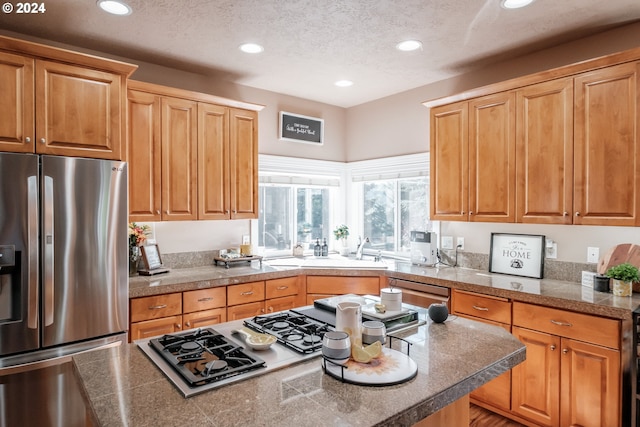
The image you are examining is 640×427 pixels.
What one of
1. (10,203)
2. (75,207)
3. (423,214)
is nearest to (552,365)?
(423,214)

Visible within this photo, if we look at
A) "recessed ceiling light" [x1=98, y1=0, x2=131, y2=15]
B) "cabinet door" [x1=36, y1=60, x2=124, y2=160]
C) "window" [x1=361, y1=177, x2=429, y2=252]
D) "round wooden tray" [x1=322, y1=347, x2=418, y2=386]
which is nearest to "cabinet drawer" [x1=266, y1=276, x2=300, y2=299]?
"window" [x1=361, y1=177, x2=429, y2=252]

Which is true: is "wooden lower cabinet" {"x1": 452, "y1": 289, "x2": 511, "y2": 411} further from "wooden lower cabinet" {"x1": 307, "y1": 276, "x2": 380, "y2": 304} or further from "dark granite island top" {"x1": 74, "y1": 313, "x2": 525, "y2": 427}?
"dark granite island top" {"x1": 74, "y1": 313, "x2": 525, "y2": 427}

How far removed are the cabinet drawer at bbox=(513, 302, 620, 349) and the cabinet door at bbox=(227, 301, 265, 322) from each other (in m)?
1.87

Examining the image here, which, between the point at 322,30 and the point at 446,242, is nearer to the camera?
the point at 322,30

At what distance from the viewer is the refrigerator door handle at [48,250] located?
2.14 meters

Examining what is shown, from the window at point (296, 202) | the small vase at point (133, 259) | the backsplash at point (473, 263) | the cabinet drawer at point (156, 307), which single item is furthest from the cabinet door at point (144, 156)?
the window at point (296, 202)

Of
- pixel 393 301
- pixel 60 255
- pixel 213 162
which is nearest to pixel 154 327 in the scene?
pixel 60 255

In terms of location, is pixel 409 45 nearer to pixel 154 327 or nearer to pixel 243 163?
pixel 243 163

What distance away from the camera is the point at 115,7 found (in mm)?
2293

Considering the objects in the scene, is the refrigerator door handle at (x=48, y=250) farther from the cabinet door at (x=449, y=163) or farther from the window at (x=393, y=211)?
the window at (x=393, y=211)

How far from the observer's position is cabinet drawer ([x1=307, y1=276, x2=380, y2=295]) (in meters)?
3.38

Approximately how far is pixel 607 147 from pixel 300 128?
2.72 meters

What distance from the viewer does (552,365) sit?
7.89 feet

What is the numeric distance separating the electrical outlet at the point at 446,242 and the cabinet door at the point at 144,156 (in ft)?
8.01
